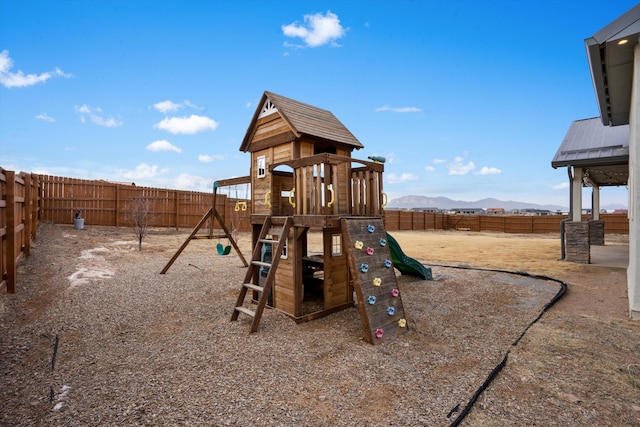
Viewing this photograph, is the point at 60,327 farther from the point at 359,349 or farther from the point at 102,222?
the point at 102,222

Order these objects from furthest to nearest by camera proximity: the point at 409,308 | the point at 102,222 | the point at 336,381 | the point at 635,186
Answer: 1. the point at 102,222
2. the point at 409,308
3. the point at 635,186
4. the point at 336,381

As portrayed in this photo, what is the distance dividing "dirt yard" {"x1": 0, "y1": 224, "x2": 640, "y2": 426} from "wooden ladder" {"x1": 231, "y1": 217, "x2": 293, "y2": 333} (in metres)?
0.30

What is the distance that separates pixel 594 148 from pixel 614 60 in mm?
7096

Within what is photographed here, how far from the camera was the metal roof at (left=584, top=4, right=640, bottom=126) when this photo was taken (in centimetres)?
550

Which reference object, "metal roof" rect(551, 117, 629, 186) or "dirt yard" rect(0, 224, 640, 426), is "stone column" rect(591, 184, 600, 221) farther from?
"dirt yard" rect(0, 224, 640, 426)

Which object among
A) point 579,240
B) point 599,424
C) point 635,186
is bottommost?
point 599,424

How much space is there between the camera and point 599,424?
2977mm

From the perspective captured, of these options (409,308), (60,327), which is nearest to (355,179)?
(409,308)

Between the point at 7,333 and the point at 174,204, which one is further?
the point at 174,204

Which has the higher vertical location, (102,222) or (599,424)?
(102,222)

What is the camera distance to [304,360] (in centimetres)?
425

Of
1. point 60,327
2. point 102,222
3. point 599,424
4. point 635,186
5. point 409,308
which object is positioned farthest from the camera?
point 102,222

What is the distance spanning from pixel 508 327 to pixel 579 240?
347 inches

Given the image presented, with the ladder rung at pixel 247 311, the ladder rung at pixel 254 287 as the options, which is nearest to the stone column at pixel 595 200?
the ladder rung at pixel 254 287
